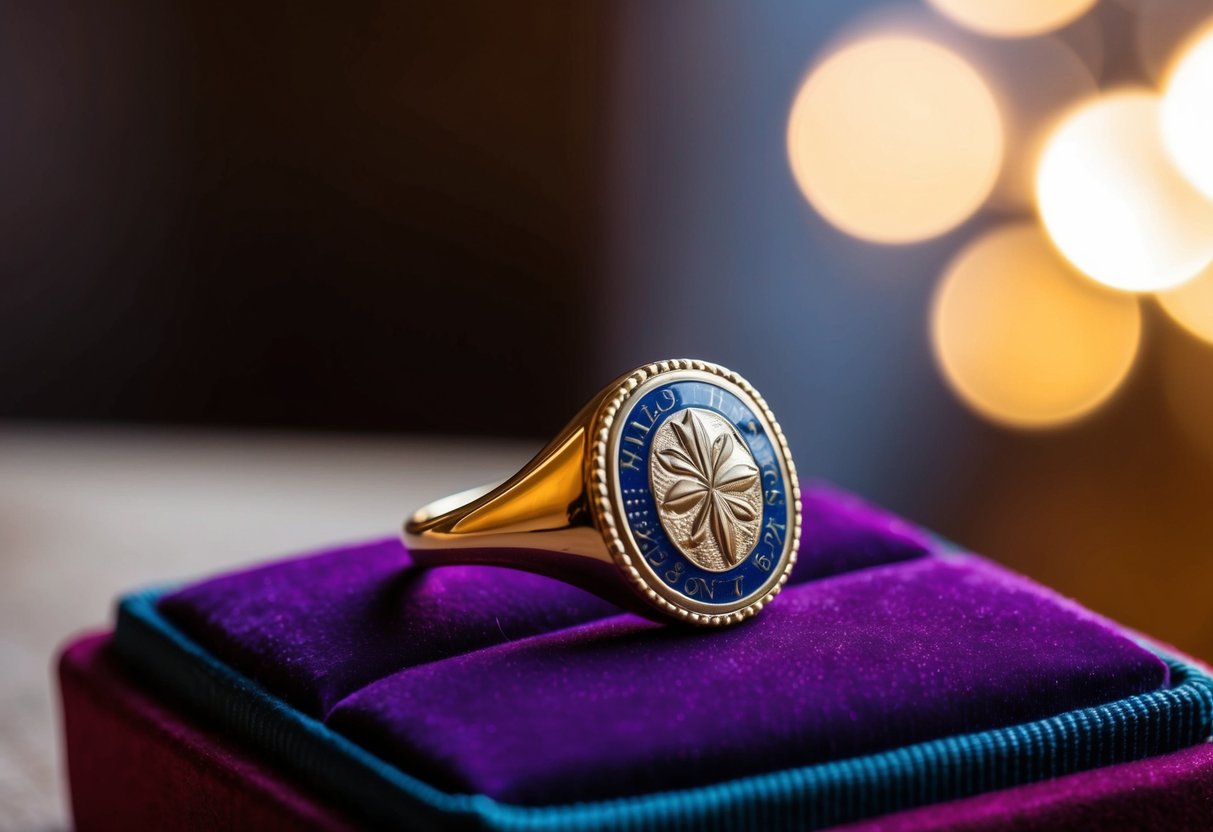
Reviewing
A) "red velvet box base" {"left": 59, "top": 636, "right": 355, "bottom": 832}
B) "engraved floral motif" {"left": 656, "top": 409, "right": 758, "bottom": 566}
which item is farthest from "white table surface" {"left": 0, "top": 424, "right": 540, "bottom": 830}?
"engraved floral motif" {"left": 656, "top": 409, "right": 758, "bottom": 566}

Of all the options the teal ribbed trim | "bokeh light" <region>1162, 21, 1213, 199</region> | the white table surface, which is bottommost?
the white table surface

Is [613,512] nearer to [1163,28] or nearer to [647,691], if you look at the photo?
[647,691]

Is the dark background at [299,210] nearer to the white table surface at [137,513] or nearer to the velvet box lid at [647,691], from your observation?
the white table surface at [137,513]


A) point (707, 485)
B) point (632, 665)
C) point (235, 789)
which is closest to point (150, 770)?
point (235, 789)

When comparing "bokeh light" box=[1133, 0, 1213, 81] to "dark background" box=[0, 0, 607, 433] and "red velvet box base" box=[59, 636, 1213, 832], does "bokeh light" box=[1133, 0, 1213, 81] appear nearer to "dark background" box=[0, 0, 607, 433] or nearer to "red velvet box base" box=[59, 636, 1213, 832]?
"dark background" box=[0, 0, 607, 433]

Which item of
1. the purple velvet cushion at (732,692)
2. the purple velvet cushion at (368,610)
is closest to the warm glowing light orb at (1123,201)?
the purple velvet cushion at (368,610)
